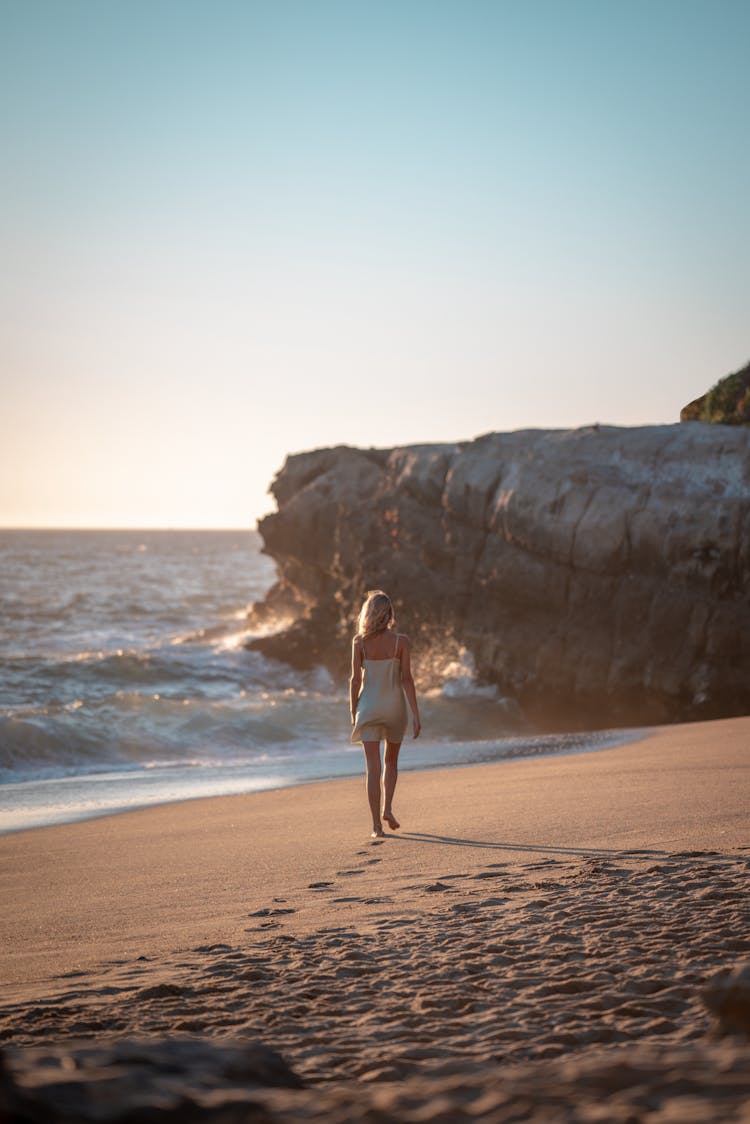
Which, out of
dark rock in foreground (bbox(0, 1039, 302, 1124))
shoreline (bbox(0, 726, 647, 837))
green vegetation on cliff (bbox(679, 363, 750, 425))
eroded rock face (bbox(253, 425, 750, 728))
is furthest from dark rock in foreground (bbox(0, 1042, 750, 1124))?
green vegetation on cliff (bbox(679, 363, 750, 425))

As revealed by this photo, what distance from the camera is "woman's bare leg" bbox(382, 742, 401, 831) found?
289 inches

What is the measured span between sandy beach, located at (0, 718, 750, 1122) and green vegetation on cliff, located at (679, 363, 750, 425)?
1061 cm

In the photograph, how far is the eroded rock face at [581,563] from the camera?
632 inches

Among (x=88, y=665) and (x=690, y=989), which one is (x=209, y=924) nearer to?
(x=690, y=989)

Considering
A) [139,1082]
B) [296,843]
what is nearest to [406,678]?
[296,843]

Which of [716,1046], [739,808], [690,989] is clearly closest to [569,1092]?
[716,1046]

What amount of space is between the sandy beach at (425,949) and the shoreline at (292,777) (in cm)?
121

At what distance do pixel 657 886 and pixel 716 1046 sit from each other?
208 centimetres

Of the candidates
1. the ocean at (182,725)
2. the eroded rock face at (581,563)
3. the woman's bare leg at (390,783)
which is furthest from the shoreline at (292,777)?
the woman's bare leg at (390,783)

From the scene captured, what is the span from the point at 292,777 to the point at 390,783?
439 centimetres

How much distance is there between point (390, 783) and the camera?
745cm

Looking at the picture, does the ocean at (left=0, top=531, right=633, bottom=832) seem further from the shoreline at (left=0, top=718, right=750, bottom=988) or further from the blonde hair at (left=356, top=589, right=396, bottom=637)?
the blonde hair at (left=356, top=589, right=396, bottom=637)

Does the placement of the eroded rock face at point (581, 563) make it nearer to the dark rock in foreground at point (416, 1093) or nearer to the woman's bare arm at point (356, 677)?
the woman's bare arm at point (356, 677)

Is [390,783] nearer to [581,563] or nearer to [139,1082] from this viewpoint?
[139,1082]
